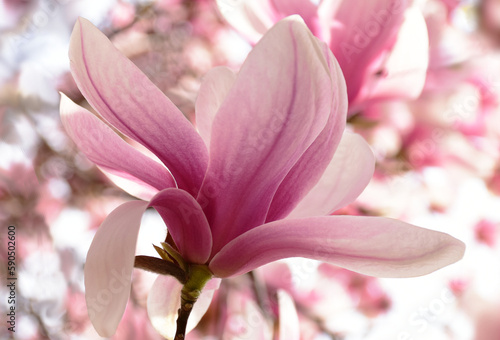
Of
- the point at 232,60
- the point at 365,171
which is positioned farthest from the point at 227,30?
the point at 365,171

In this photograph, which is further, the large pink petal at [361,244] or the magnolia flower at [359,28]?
the magnolia flower at [359,28]

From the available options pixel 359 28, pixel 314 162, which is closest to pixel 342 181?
pixel 314 162

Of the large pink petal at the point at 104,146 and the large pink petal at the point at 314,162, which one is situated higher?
the large pink petal at the point at 104,146

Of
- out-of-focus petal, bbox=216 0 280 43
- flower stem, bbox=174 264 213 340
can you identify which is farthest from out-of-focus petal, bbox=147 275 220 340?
out-of-focus petal, bbox=216 0 280 43

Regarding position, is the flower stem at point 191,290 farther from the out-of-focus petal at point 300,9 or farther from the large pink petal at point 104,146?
the out-of-focus petal at point 300,9

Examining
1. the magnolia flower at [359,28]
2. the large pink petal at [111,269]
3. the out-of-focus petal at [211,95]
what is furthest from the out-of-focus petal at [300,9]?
the large pink petal at [111,269]

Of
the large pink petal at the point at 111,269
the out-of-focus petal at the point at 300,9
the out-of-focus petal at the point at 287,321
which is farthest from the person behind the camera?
the out-of-focus petal at the point at 300,9
